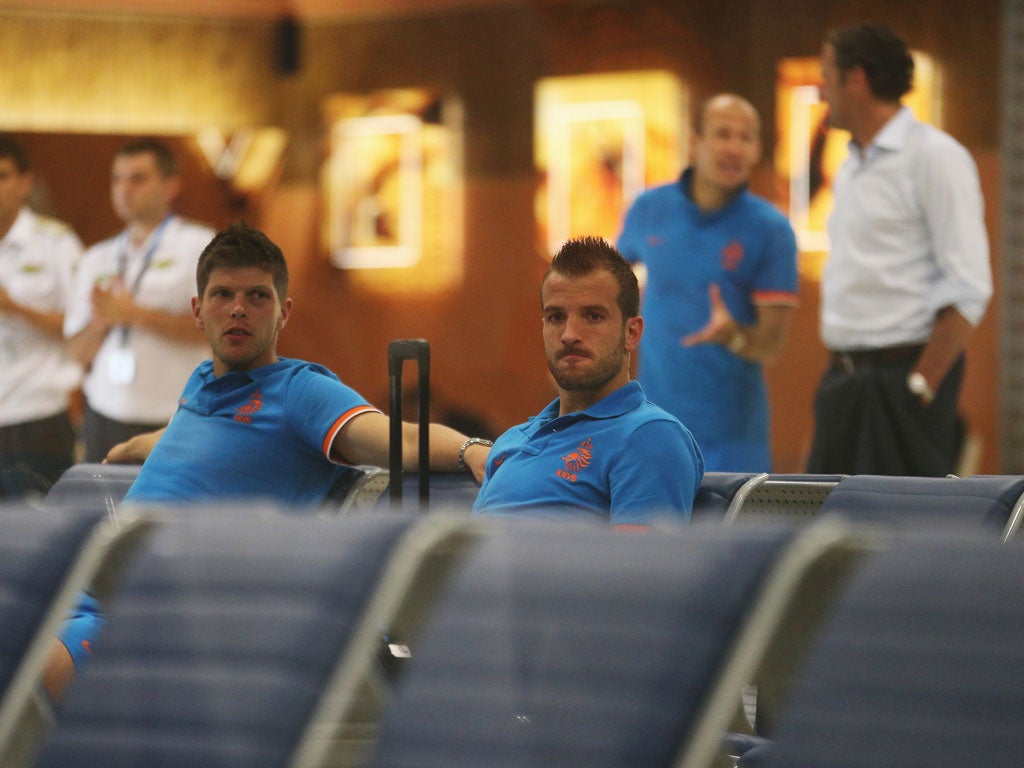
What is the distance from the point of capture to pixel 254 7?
11.3m

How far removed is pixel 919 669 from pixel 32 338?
5.16m

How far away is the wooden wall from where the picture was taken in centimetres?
988

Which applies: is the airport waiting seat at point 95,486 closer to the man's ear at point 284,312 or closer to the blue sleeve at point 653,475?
the man's ear at point 284,312

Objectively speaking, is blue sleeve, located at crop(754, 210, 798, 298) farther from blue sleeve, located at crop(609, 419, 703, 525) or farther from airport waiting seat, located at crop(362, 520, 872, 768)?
airport waiting seat, located at crop(362, 520, 872, 768)

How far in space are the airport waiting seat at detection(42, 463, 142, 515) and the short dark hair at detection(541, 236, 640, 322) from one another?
4.46 feet

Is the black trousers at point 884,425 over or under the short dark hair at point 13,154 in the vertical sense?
under

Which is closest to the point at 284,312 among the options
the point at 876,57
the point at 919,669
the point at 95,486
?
the point at 95,486

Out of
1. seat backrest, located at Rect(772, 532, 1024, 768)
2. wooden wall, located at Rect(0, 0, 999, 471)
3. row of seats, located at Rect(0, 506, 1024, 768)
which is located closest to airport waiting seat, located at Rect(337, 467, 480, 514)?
row of seats, located at Rect(0, 506, 1024, 768)

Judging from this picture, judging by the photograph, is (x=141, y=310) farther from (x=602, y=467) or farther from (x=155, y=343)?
(x=602, y=467)

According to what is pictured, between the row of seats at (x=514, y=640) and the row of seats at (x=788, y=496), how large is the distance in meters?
1.04

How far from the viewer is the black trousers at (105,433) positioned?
219 inches

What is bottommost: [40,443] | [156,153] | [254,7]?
[40,443]

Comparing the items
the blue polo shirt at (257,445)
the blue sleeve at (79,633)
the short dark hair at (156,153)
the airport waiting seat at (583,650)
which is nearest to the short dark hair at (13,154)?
the short dark hair at (156,153)

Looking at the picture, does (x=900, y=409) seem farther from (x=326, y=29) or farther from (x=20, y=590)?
(x=326, y=29)
